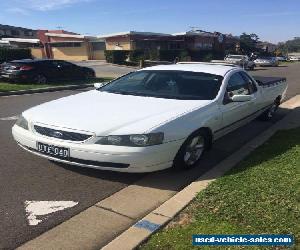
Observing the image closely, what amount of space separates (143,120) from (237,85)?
255cm

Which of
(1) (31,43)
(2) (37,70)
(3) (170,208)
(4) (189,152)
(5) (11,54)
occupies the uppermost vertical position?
(1) (31,43)

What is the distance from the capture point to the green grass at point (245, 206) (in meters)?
3.59

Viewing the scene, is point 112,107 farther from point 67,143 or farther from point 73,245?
point 73,245

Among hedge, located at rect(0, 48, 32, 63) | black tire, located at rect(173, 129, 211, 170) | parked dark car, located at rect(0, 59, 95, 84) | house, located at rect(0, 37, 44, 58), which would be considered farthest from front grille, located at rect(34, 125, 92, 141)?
house, located at rect(0, 37, 44, 58)

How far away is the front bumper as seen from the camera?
4543mm

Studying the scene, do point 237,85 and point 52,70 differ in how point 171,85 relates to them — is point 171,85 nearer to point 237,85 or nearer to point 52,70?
point 237,85

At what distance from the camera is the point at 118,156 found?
4.55m

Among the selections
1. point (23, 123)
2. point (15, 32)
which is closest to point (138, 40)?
point (23, 123)

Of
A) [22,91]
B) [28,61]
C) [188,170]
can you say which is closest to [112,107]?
[188,170]

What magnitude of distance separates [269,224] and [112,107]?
2597mm

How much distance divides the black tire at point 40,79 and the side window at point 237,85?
12204 millimetres

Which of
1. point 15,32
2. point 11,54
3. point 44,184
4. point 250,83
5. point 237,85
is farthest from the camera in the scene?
point 15,32

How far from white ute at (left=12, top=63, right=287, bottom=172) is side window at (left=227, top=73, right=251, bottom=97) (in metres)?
0.02

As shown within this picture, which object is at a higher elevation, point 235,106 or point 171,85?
point 171,85
